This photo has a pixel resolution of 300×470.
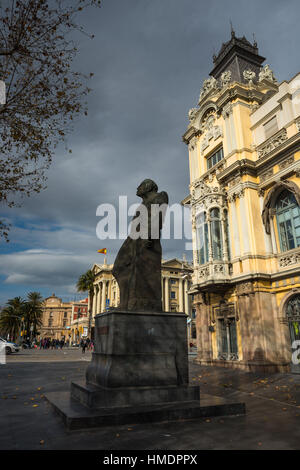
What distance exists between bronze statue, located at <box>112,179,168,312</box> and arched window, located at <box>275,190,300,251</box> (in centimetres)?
1174

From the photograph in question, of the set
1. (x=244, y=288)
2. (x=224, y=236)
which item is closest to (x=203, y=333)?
(x=244, y=288)

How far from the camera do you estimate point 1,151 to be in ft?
29.4

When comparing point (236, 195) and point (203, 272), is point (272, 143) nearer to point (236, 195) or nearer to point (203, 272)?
point (236, 195)

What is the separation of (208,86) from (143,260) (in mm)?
21808

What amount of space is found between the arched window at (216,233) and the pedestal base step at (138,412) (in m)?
14.2

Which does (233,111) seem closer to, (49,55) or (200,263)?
(200,263)

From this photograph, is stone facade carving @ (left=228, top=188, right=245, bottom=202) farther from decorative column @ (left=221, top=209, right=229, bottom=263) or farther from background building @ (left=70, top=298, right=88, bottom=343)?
background building @ (left=70, top=298, right=88, bottom=343)

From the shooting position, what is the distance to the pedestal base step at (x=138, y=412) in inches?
182

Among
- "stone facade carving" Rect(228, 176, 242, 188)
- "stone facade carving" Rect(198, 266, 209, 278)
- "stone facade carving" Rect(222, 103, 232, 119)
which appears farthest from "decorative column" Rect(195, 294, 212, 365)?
"stone facade carving" Rect(222, 103, 232, 119)

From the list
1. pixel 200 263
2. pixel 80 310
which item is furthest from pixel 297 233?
pixel 80 310

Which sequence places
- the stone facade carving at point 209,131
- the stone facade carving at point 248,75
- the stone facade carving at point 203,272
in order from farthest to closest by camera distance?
the stone facade carving at point 209,131 → the stone facade carving at point 248,75 → the stone facade carving at point 203,272

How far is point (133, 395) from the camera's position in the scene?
5301 millimetres

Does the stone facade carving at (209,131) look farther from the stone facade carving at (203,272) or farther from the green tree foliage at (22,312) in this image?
the green tree foliage at (22,312)

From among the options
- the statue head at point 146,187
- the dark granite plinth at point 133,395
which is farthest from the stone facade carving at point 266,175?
the dark granite plinth at point 133,395
